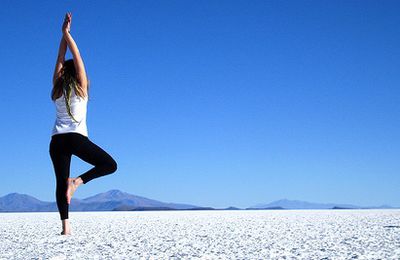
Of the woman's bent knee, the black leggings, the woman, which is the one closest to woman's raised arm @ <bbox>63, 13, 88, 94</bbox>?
the woman

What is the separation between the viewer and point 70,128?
4.45m

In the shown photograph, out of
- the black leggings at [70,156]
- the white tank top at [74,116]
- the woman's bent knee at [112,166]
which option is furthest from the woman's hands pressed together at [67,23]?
the woman's bent knee at [112,166]

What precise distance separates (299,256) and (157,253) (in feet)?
3.66

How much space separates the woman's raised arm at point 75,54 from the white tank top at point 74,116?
0.48 ft

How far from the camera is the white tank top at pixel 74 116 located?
4.46m

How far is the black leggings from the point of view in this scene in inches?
175

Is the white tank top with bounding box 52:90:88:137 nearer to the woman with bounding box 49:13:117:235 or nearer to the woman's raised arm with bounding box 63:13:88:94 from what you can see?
the woman with bounding box 49:13:117:235

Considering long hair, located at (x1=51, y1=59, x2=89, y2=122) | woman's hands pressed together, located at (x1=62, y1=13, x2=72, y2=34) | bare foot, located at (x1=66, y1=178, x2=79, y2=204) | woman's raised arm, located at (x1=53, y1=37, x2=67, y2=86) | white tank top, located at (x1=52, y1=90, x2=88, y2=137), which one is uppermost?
woman's hands pressed together, located at (x1=62, y1=13, x2=72, y2=34)

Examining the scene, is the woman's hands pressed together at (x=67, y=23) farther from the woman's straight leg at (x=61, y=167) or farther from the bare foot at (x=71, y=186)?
the bare foot at (x=71, y=186)

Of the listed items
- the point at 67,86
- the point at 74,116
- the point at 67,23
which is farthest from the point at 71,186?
the point at 67,23

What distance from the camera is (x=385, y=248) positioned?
3.92m

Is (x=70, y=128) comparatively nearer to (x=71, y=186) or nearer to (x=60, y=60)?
(x=71, y=186)

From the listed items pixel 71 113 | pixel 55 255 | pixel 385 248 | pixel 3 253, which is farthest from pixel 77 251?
pixel 385 248

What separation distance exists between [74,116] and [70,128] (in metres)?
0.12
